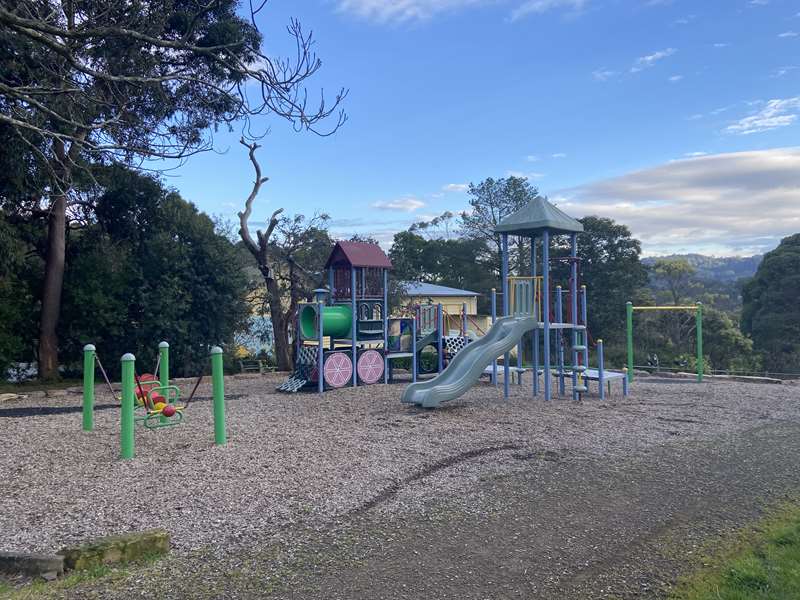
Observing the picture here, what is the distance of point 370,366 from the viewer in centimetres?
1443

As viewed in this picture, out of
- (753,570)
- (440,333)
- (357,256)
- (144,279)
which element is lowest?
(753,570)

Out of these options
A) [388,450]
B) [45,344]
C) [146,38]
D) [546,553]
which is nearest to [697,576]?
[546,553]

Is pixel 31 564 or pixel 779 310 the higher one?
pixel 779 310

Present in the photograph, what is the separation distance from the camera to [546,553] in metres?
4.14

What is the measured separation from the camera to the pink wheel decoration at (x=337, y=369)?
1356cm

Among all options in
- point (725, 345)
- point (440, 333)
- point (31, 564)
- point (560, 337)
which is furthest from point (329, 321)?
point (725, 345)

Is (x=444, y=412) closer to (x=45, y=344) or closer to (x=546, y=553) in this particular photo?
(x=546, y=553)

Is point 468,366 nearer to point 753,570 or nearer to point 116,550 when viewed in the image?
point 753,570

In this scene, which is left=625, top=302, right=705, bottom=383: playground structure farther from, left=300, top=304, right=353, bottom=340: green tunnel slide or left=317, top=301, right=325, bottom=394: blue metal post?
left=317, top=301, right=325, bottom=394: blue metal post

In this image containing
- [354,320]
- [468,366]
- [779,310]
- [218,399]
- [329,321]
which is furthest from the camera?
[779,310]

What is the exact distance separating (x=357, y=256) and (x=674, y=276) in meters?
25.4

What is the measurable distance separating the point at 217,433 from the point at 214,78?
6219 millimetres

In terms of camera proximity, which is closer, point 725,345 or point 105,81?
point 105,81

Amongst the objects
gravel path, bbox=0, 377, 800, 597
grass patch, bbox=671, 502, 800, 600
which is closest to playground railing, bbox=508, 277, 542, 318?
gravel path, bbox=0, 377, 800, 597
